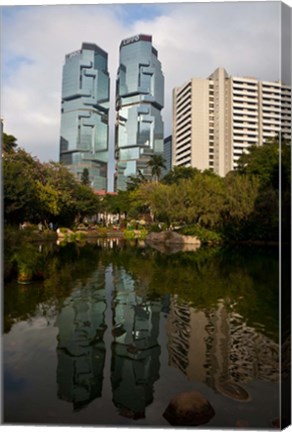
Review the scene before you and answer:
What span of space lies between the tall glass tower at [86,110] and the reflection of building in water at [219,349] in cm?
235

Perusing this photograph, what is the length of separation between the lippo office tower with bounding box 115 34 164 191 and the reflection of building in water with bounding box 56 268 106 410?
210 cm

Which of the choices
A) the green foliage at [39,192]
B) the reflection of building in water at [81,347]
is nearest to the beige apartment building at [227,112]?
the reflection of building in water at [81,347]

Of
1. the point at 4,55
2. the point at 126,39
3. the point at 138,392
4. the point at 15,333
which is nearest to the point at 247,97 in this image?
the point at 126,39

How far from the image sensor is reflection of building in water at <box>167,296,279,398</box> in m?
3.99

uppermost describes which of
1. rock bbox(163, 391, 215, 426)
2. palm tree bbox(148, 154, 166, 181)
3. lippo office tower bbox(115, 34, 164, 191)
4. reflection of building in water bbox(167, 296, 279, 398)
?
lippo office tower bbox(115, 34, 164, 191)

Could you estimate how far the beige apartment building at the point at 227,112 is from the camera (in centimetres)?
335

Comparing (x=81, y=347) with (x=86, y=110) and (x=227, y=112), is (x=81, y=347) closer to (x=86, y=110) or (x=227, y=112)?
(x=86, y=110)

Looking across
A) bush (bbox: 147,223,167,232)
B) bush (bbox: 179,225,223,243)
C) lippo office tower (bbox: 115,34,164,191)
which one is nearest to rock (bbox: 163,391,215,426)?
lippo office tower (bbox: 115,34,164,191)

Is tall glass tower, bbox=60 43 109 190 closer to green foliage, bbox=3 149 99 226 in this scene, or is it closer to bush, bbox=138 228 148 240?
green foliage, bbox=3 149 99 226

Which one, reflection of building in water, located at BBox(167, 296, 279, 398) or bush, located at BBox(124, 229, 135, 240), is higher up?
bush, located at BBox(124, 229, 135, 240)

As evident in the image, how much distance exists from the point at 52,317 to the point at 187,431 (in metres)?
3.74

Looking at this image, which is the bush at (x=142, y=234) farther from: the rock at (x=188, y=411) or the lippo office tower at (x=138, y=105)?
the rock at (x=188, y=411)

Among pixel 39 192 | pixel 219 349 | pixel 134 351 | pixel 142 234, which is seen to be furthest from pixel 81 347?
pixel 142 234

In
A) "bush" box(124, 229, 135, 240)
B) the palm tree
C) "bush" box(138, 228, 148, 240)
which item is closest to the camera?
the palm tree
